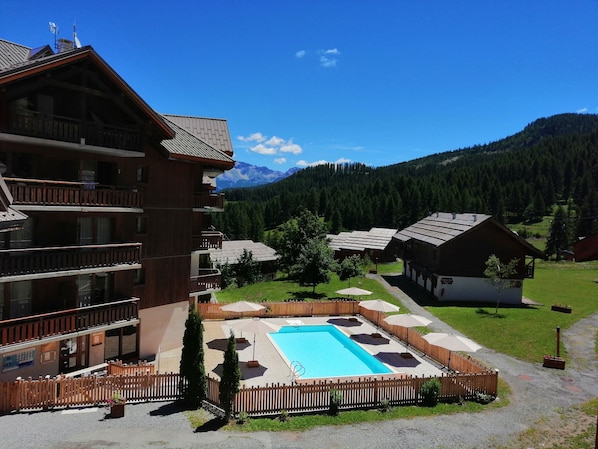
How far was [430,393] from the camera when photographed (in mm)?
19109

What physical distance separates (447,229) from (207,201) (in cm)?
2986

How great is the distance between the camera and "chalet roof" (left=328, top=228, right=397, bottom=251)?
71.9 metres

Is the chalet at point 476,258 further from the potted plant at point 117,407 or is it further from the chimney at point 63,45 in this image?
the chimney at point 63,45

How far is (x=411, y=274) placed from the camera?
54.3 metres

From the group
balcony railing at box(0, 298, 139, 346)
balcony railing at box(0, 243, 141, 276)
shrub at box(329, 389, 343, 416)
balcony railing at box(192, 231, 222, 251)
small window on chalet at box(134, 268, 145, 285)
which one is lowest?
shrub at box(329, 389, 343, 416)

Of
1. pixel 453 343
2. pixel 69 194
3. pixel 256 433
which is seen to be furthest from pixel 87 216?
pixel 453 343

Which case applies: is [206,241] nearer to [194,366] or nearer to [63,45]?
[194,366]

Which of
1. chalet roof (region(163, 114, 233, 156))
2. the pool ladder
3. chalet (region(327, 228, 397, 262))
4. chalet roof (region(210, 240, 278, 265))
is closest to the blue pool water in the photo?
the pool ladder

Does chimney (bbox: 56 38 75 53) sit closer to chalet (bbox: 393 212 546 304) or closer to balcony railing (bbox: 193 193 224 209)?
balcony railing (bbox: 193 193 224 209)

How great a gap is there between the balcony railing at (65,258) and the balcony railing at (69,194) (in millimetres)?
2068

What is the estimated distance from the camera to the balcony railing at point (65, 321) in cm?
1786

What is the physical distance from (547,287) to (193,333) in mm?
48006

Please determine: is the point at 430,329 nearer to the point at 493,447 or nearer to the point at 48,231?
the point at 493,447

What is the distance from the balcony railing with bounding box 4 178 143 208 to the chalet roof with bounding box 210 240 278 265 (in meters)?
31.2
